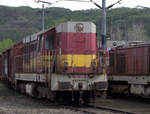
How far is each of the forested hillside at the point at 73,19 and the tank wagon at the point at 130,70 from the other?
31.8 metres

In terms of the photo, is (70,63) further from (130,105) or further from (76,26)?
(130,105)

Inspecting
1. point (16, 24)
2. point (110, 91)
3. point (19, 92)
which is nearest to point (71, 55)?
point (110, 91)

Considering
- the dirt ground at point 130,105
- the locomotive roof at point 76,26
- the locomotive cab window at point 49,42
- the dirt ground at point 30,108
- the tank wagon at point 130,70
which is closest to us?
the dirt ground at point 30,108

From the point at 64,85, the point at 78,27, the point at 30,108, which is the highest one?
the point at 78,27

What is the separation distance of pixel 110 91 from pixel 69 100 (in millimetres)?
5794

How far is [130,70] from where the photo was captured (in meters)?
17.0

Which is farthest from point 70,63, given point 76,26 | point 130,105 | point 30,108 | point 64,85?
point 130,105

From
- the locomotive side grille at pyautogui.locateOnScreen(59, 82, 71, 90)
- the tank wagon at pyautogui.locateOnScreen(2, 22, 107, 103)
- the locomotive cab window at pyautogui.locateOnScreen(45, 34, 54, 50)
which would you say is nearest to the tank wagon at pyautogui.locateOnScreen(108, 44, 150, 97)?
the tank wagon at pyautogui.locateOnScreen(2, 22, 107, 103)

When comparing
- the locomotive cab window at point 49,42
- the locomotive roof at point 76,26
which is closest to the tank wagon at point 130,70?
the locomotive roof at point 76,26

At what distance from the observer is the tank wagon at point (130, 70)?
15.6m

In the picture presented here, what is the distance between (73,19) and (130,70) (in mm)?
36269

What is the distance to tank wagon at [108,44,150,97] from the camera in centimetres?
1555

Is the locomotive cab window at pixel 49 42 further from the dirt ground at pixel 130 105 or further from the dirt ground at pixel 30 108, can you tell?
the dirt ground at pixel 130 105

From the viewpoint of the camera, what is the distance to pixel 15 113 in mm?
10539
